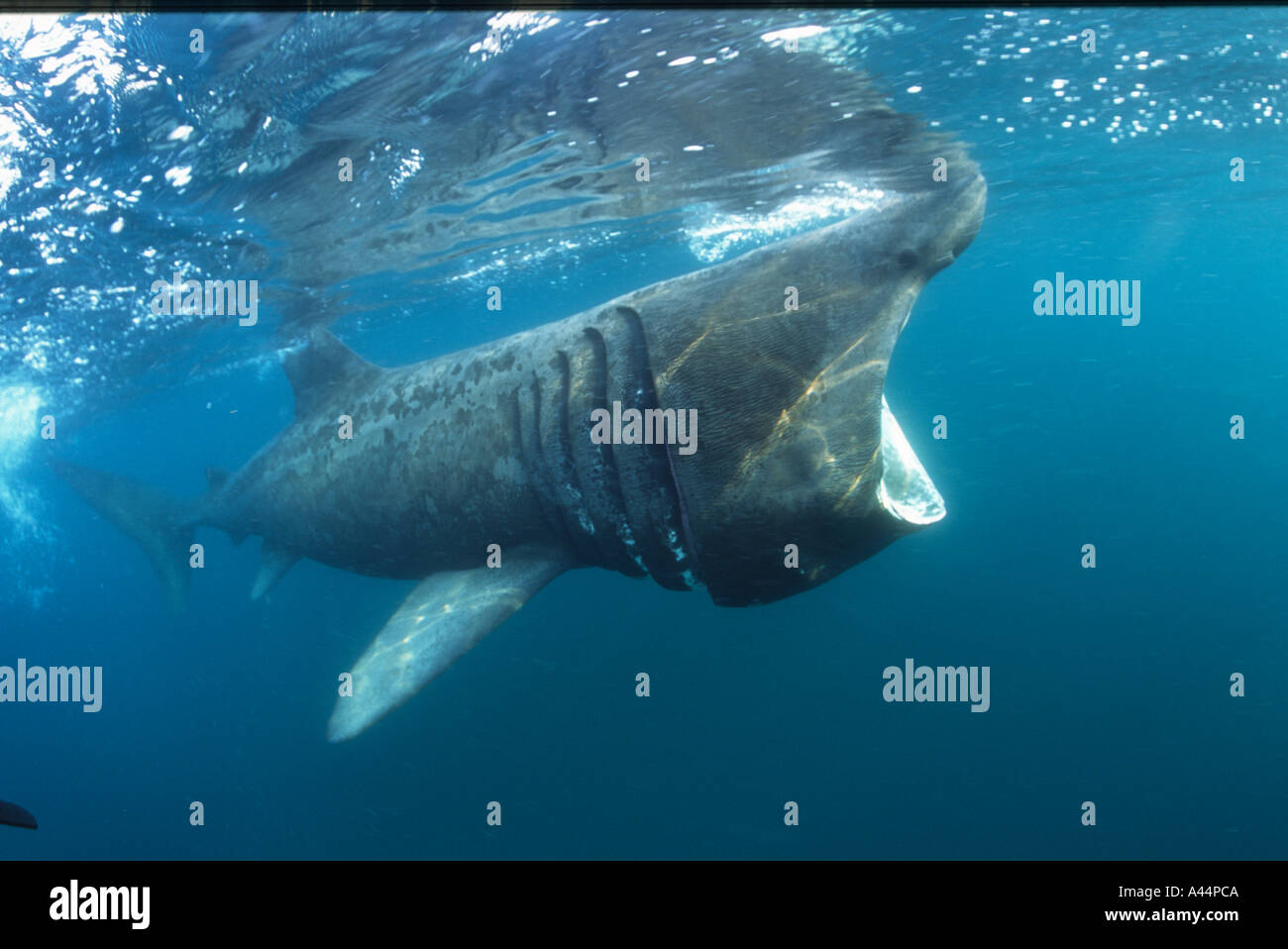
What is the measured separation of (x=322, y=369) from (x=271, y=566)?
2.53 meters

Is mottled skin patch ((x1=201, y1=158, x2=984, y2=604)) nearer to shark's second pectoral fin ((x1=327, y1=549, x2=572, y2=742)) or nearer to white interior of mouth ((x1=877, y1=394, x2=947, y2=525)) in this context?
shark's second pectoral fin ((x1=327, y1=549, x2=572, y2=742))

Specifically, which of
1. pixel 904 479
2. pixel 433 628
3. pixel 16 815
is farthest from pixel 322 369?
pixel 904 479

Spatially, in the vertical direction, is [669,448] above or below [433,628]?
above

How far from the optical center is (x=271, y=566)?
784 cm

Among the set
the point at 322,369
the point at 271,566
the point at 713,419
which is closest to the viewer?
the point at 713,419

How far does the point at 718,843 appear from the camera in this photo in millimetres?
13289

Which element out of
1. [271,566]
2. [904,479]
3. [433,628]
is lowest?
[271,566]

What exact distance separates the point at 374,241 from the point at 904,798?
16389mm

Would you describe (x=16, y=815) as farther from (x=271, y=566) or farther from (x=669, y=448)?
(x=271, y=566)

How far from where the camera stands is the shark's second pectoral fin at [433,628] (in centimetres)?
417

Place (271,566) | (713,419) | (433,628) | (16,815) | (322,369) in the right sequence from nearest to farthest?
1. (16,815)
2. (713,419)
3. (433,628)
4. (322,369)
5. (271,566)

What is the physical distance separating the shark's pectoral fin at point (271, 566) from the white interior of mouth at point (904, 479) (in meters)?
6.52
